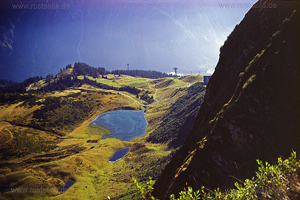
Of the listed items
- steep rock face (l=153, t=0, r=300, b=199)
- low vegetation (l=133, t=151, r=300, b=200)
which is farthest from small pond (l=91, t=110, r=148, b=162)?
low vegetation (l=133, t=151, r=300, b=200)

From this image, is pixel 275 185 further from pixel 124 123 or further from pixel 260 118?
pixel 124 123

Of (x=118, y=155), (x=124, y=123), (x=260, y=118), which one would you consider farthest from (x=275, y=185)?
(x=124, y=123)

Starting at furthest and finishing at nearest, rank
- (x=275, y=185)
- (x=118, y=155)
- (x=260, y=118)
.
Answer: (x=118, y=155)
(x=260, y=118)
(x=275, y=185)

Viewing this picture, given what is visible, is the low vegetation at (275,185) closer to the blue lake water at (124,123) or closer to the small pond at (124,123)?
the small pond at (124,123)

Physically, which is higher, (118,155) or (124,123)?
(124,123)

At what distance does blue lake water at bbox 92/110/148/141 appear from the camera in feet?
379

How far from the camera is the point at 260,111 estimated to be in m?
15.7

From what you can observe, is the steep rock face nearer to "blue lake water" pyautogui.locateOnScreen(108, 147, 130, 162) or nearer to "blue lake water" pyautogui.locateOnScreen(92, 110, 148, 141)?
"blue lake water" pyautogui.locateOnScreen(108, 147, 130, 162)

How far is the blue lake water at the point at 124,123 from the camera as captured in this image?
115 meters

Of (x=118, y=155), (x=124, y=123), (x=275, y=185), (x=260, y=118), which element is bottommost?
(x=118, y=155)

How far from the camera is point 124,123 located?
132 m

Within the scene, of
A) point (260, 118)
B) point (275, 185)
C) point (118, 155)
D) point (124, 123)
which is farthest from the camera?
point (124, 123)

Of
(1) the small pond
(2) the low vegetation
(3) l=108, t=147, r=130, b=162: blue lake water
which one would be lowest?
(3) l=108, t=147, r=130, b=162: blue lake water

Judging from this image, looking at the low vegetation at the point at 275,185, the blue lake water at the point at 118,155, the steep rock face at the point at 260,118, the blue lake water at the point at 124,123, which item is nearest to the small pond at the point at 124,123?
the blue lake water at the point at 124,123
